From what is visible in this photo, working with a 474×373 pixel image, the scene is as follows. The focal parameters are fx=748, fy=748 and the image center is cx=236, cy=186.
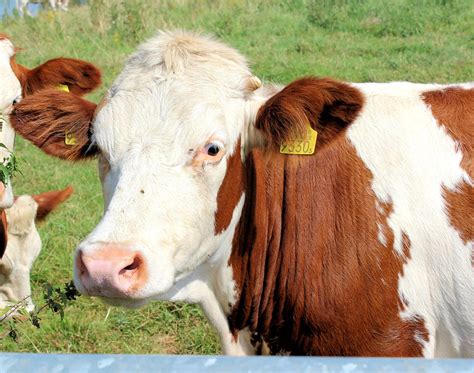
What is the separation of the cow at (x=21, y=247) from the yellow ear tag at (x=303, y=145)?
295cm

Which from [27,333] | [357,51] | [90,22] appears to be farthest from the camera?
[90,22]

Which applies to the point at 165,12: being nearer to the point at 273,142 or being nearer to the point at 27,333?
the point at 27,333

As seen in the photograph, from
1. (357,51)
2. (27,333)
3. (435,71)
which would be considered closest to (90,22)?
(357,51)

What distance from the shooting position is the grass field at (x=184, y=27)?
4711 mm

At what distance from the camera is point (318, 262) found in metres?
2.97

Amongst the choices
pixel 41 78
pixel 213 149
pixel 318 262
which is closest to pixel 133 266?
pixel 213 149

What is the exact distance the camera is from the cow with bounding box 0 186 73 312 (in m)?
5.34

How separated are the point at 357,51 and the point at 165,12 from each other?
4602 millimetres

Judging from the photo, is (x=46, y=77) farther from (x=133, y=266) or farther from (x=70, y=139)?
(x=133, y=266)

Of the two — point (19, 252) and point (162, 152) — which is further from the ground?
point (162, 152)

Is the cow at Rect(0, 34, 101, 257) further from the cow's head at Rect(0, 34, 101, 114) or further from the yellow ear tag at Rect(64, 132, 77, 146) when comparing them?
the yellow ear tag at Rect(64, 132, 77, 146)

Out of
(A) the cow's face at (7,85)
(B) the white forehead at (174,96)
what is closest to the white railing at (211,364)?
(B) the white forehead at (174,96)

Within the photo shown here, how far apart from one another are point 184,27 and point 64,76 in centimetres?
718

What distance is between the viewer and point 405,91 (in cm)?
323
